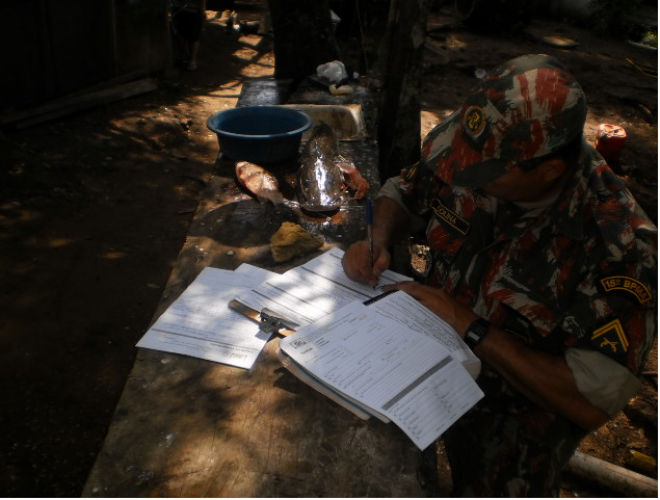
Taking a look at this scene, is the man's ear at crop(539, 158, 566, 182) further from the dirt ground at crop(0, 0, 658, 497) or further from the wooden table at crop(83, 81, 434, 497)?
the dirt ground at crop(0, 0, 658, 497)

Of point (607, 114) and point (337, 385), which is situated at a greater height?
point (337, 385)

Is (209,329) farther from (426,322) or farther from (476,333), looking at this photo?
(476,333)

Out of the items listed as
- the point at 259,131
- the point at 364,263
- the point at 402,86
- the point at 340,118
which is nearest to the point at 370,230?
the point at 364,263

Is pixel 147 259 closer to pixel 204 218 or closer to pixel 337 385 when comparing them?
pixel 204 218

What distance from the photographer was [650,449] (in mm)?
2879

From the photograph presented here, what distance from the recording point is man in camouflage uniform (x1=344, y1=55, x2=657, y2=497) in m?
1.59

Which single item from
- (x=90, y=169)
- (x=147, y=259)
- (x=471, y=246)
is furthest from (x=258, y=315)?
(x=90, y=169)

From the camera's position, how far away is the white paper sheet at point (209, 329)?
1.70 m

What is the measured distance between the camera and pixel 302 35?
4.73m

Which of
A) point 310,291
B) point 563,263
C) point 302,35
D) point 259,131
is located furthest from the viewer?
point 302,35

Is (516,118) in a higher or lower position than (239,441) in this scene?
higher

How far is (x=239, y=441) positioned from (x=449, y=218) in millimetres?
1103

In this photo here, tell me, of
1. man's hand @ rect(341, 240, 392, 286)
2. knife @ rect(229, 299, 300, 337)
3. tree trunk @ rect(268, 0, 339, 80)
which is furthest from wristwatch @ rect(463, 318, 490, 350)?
tree trunk @ rect(268, 0, 339, 80)

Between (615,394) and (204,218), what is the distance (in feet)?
5.56
